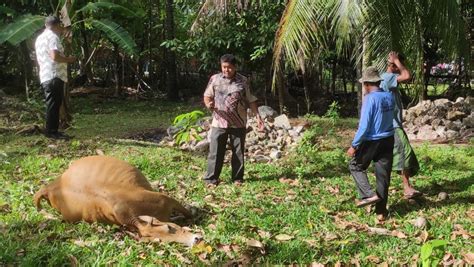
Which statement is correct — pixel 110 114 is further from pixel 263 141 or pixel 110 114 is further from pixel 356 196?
pixel 356 196

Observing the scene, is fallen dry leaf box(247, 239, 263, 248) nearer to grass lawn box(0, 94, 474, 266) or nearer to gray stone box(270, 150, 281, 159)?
grass lawn box(0, 94, 474, 266)

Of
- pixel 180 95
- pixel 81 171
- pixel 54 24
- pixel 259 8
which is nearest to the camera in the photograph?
pixel 81 171

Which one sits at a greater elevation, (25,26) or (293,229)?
(25,26)

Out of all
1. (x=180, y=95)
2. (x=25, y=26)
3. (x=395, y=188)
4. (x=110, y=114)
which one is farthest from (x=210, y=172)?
(x=180, y=95)

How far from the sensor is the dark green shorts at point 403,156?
5.70 metres

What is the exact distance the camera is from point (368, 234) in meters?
4.70

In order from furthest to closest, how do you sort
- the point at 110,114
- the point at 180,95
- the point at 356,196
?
1. the point at 180,95
2. the point at 110,114
3. the point at 356,196

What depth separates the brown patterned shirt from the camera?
625 cm

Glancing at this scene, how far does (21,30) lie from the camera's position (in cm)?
898

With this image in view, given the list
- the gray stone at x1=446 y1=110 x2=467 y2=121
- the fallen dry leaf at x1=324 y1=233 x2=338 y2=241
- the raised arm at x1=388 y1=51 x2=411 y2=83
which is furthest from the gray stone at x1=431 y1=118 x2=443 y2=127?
the fallen dry leaf at x1=324 y1=233 x2=338 y2=241

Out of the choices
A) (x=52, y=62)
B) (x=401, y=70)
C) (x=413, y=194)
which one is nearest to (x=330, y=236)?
(x=413, y=194)

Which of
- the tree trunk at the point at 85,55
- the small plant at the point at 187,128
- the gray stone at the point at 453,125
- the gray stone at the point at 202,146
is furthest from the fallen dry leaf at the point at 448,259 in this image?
the tree trunk at the point at 85,55

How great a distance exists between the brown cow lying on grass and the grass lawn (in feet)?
0.34

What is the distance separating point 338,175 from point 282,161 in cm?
114
